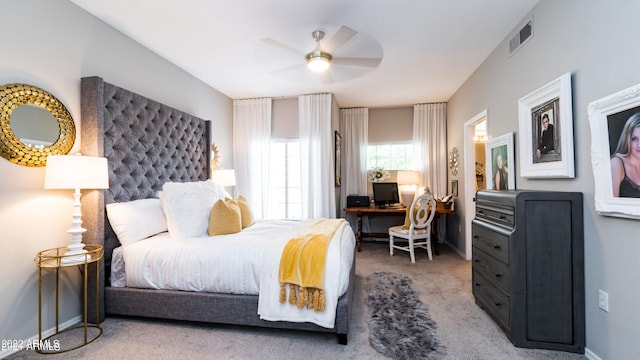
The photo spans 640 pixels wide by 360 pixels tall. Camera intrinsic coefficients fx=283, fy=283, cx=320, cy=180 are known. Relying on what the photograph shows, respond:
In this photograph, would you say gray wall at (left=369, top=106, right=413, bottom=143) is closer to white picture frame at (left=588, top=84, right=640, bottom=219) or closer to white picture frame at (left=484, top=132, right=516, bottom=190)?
white picture frame at (left=484, top=132, right=516, bottom=190)

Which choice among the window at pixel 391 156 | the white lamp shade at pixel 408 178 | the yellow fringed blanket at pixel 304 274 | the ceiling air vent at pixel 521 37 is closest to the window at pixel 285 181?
the window at pixel 391 156

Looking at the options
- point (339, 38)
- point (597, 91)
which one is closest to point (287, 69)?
point (339, 38)

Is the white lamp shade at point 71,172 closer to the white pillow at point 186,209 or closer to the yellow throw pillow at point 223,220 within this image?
the white pillow at point 186,209

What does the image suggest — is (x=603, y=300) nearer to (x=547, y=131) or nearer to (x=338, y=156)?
(x=547, y=131)

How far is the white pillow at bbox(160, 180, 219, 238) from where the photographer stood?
263 centimetres

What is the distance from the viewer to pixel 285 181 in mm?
5004

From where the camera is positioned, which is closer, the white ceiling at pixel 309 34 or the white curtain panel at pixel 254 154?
the white ceiling at pixel 309 34

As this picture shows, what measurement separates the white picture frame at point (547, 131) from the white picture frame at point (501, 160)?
0.69 ft

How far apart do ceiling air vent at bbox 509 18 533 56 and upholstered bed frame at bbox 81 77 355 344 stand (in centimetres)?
263

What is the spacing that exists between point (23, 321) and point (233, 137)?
11.6ft

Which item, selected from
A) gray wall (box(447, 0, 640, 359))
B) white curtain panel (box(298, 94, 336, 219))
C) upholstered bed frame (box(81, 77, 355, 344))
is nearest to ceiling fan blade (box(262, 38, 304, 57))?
upholstered bed frame (box(81, 77, 355, 344))

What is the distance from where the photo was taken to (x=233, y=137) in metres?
5.02

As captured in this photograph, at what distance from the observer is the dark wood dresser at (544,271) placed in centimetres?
191

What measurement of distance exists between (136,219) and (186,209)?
0.41 metres
